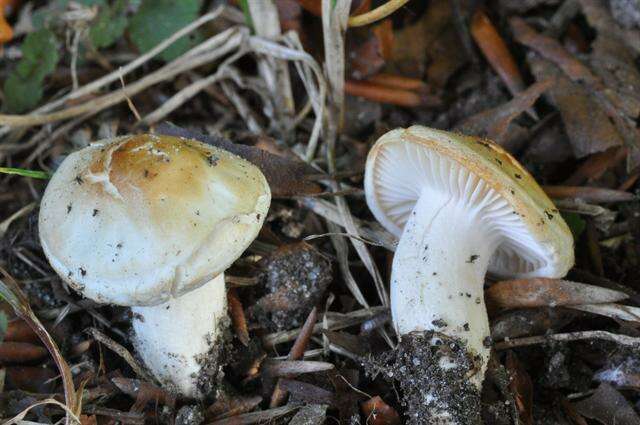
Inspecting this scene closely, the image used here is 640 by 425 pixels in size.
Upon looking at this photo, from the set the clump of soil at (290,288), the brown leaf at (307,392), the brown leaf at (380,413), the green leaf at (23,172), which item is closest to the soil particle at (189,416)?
the brown leaf at (307,392)

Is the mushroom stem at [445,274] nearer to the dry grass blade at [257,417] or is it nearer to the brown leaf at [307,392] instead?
the brown leaf at [307,392]

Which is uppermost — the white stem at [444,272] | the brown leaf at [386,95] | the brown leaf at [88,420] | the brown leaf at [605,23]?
the brown leaf at [605,23]

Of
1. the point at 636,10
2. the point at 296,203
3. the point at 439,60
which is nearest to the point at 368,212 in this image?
the point at 296,203

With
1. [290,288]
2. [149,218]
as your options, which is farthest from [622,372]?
[149,218]

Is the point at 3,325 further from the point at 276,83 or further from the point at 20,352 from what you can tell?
the point at 276,83

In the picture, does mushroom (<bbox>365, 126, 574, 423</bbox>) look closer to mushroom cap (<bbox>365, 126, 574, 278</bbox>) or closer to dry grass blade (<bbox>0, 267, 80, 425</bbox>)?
mushroom cap (<bbox>365, 126, 574, 278</bbox>)

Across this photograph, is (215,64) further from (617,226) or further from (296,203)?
(617,226)
